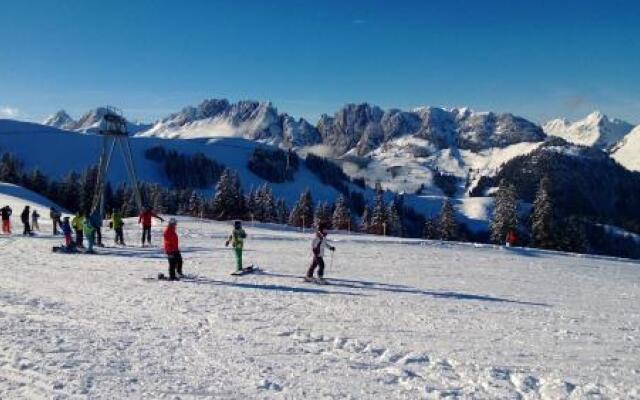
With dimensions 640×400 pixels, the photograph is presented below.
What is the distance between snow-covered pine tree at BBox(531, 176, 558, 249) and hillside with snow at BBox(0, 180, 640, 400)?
39749mm

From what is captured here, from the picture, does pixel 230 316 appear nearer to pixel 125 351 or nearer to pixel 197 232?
pixel 125 351

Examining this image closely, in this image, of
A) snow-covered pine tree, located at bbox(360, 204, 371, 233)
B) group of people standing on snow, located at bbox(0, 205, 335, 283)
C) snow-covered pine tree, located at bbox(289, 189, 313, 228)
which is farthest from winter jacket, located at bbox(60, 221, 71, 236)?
snow-covered pine tree, located at bbox(289, 189, 313, 228)

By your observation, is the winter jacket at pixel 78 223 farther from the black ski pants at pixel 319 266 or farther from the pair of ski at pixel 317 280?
the black ski pants at pixel 319 266

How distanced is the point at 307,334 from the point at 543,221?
187 ft

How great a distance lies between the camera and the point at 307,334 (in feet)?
41.9

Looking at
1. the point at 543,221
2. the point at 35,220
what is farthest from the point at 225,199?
the point at 35,220

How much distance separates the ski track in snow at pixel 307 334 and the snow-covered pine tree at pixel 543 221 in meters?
40.1

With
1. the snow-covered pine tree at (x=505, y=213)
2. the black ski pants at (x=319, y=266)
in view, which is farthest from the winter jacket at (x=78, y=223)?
the snow-covered pine tree at (x=505, y=213)

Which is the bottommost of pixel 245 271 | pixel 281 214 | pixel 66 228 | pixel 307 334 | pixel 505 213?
pixel 307 334

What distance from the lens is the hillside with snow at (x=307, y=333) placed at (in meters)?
9.45

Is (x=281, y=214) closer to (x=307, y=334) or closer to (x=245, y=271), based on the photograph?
(x=245, y=271)

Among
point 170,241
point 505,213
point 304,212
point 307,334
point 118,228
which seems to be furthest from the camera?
point 304,212

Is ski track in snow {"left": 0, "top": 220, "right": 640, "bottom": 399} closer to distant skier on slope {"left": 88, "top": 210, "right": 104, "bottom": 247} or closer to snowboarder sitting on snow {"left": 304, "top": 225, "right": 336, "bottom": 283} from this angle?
snowboarder sitting on snow {"left": 304, "top": 225, "right": 336, "bottom": 283}

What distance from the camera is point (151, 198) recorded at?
358 feet
